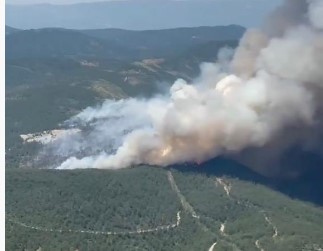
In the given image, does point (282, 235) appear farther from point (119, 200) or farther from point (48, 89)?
point (48, 89)

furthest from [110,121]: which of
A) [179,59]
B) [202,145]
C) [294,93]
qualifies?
[179,59]

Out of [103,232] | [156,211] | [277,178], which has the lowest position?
[103,232]

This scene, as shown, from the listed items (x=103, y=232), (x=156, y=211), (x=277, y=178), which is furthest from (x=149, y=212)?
(x=277, y=178)

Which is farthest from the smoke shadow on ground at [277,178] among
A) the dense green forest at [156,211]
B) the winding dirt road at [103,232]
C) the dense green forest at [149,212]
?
the winding dirt road at [103,232]

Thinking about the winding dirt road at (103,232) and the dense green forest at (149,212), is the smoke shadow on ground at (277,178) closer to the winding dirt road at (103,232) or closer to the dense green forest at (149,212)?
the dense green forest at (149,212)

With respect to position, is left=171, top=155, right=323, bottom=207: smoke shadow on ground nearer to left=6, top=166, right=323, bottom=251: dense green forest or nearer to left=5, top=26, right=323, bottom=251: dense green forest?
left=5, top=26, right=323, bottom=251: dense green forest

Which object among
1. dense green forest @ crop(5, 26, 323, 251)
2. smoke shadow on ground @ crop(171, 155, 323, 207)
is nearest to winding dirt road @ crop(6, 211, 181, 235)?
dense green forest @ crop(5, 26, 323, 251)

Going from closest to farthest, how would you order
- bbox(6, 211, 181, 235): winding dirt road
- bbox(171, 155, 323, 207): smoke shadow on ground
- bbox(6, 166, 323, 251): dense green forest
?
bbox(6, 211, 181, 235): winding dirt road → bbox(6, 166, 323, 251): dense green forest → bbox(171, 155, 323, 207): smoke shadow on ground

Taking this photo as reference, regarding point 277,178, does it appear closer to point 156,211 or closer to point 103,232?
point 156,211
